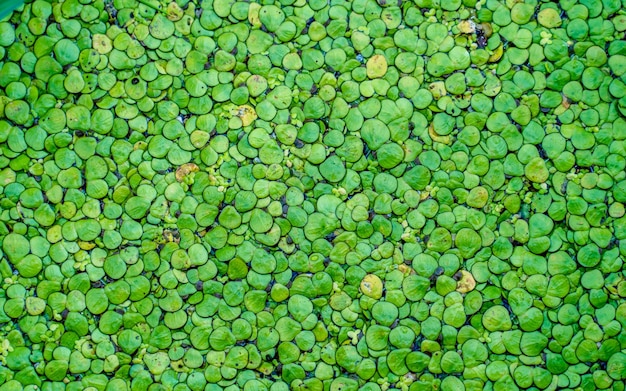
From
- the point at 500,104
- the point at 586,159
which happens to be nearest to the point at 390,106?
the point at 500,104

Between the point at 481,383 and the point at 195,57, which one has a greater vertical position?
the point at 195,57

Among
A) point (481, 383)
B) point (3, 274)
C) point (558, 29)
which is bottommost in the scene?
point (3, 274)

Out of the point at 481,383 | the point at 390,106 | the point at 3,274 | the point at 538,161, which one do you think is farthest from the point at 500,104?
the point at 3,274

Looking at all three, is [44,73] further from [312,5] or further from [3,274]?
[312,5]

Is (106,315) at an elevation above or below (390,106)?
below

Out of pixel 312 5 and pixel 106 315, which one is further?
pixel 312 5

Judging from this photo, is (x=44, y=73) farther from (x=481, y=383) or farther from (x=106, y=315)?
(x=481, y=383)

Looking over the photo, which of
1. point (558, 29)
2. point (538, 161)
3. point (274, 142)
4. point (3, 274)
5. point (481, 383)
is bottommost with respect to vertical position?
point (3, 274)

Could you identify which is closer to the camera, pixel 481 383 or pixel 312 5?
pixel 481 383
